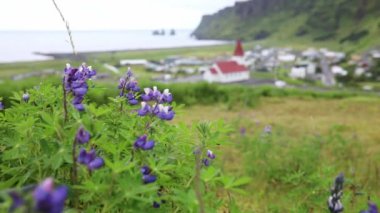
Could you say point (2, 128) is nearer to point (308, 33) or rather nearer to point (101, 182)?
point (101, 182)

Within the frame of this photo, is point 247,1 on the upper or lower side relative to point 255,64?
upper

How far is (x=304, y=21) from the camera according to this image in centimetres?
14038

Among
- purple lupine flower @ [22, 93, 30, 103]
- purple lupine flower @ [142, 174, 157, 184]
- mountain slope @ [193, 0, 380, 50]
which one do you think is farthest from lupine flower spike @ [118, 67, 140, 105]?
mountain slope @ [193, 0, 380, 50]

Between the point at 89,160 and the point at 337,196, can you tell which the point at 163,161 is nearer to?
the point at 89,160

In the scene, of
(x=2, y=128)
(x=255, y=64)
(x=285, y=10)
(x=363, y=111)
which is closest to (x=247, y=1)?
(x=285, y=10)

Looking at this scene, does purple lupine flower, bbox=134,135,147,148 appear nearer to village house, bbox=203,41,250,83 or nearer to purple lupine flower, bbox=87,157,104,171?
purple lupine flower, bbox=87,157,104,171

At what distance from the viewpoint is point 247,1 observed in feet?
576

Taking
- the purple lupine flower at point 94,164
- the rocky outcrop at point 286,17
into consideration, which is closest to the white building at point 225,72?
the purple lupine flower at point 94,164

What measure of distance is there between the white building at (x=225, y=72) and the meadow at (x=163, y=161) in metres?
37.8

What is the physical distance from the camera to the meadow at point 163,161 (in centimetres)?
153

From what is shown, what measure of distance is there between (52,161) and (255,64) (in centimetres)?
8809

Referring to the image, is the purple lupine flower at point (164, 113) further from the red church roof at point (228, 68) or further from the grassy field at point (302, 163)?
the red church roof at point (228, 68)

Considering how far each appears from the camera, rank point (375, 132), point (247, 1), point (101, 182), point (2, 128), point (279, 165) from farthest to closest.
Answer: point (247, 1)
point (375, 132)
point (279, 165)
point (2, 128)
point (101, 182)

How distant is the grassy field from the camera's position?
144 inches
